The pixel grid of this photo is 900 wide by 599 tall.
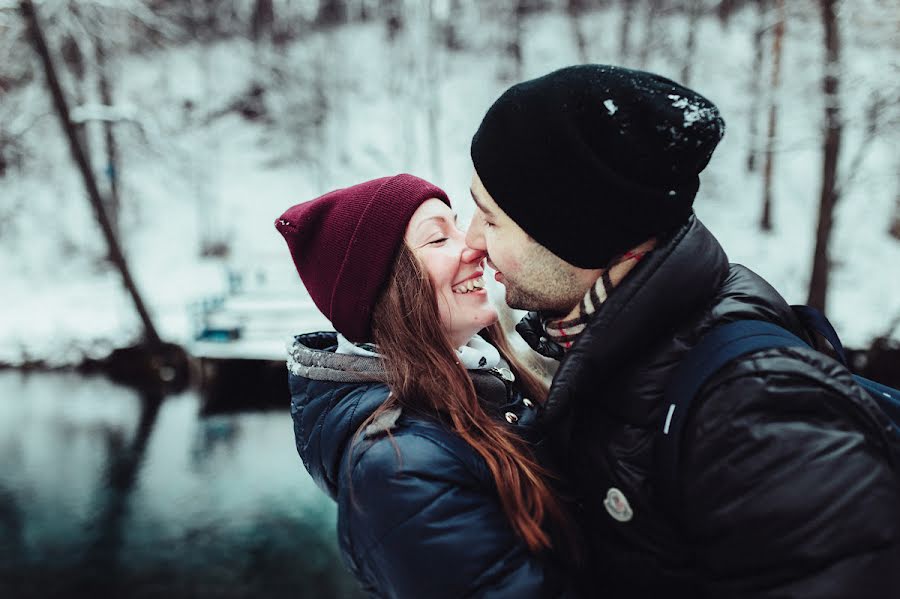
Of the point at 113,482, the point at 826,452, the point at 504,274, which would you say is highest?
the point at 504,274

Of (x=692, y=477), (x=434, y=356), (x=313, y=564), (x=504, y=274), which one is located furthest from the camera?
(x=313, y=564)

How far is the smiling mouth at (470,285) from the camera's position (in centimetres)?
174

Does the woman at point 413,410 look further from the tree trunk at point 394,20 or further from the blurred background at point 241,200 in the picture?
the tree trunk at point 394,20

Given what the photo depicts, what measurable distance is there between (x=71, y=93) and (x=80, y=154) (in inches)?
235

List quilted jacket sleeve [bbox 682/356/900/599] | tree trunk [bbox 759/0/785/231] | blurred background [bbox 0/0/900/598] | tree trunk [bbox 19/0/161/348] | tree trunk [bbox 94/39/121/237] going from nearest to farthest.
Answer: quilted jacket sleeve [bbox 682/356/900/599] → blurred background [bbox 0/0/900/598] → tree trunk [bbox 19/0/161/348] → tree trunk [bbox 759/0/785/231] → tree trunk [bbox 94/39/121/237]

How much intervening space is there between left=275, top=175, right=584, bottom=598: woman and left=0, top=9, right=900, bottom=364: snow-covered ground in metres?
8.72

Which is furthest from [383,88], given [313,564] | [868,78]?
[313,564]

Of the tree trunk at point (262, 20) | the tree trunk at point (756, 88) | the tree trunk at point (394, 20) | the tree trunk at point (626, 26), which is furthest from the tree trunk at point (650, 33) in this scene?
the tree trunk at point (262, 20)

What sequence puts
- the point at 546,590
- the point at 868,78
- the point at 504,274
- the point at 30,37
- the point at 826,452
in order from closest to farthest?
the point at 826,452
the point at 546,590
the point at 504,274
the point at 868,78
the point at 30,37

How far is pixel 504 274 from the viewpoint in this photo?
4.93 ft

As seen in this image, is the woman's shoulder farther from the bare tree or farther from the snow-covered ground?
the bare tree

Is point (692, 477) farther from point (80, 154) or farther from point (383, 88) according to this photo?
point (383, 88)

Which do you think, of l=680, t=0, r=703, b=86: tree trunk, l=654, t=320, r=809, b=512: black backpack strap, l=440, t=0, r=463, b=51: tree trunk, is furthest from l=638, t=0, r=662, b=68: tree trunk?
l=654, t=320, r=809, b=512: black backpack strap

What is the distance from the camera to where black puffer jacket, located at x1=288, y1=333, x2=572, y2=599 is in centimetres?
129
